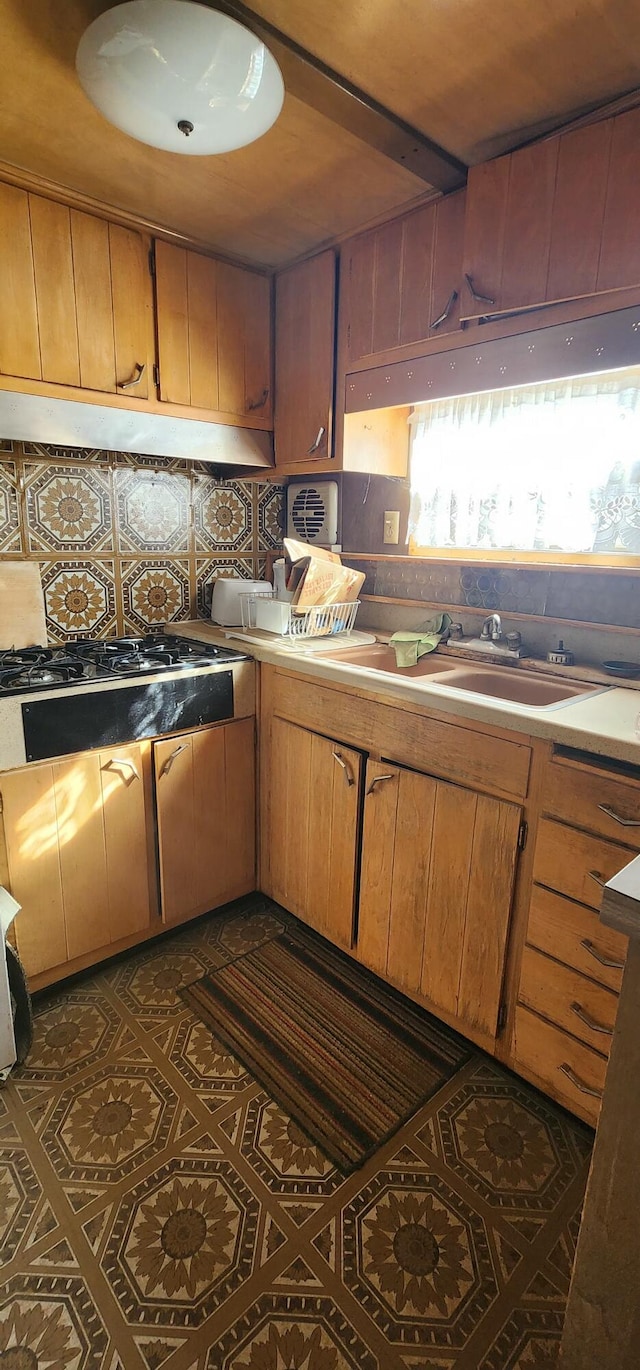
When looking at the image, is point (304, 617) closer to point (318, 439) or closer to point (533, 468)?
point (318, 439)

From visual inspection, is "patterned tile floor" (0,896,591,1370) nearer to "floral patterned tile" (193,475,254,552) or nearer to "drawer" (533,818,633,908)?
"drawer" (533,818,633,908)

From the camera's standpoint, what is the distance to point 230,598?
2.27 metres

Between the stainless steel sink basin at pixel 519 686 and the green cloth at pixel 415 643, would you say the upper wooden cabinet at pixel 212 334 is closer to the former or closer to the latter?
the green cloth at pixel 415 643

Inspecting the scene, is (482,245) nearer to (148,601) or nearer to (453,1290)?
(148,601)

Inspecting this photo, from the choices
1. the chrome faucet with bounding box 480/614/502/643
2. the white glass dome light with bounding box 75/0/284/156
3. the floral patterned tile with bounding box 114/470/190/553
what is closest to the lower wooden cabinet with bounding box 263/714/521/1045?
the chrome faucet with bounding box 480/614/502/643

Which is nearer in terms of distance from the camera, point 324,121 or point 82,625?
point 324,121

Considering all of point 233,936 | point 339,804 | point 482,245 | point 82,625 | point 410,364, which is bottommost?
point 233,936

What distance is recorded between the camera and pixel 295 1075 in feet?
5.05

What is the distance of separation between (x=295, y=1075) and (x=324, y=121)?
7.18 ft

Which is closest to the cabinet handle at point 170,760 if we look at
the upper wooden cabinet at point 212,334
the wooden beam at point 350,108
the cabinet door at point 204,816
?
the cabinet door at point 204,816

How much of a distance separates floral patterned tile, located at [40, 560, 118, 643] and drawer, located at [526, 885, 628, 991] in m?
1.58

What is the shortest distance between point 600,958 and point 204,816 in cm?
120

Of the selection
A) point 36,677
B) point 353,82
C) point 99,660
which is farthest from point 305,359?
point 36,677

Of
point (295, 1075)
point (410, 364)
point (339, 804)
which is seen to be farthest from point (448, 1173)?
point (410, 364)
